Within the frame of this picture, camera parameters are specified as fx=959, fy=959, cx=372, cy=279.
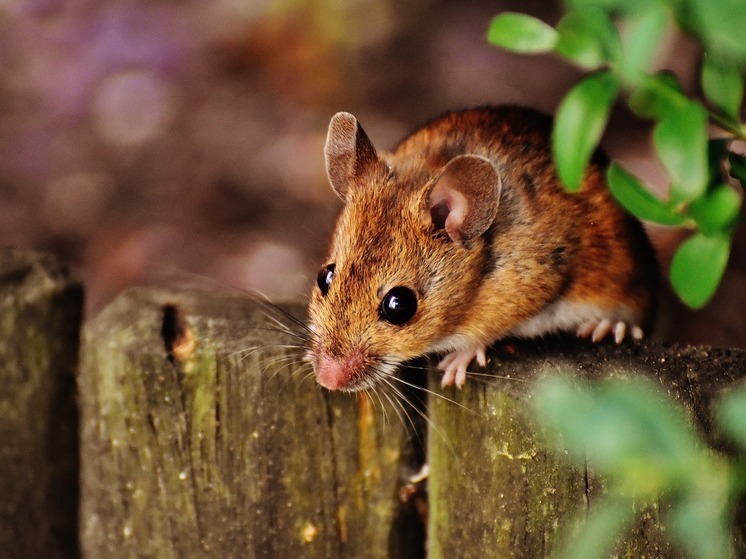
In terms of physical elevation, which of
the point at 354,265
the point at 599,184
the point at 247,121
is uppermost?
the point at 247,121

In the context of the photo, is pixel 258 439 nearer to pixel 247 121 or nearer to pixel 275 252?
pixel 275 252

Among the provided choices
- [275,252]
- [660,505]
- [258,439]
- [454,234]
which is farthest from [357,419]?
[275,252]

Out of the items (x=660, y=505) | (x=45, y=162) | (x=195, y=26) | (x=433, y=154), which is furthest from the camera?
(x=195, y=26)

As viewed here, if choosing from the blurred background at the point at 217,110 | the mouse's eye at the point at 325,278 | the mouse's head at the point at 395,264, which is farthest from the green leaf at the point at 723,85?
the blurred background at the point at 217,110

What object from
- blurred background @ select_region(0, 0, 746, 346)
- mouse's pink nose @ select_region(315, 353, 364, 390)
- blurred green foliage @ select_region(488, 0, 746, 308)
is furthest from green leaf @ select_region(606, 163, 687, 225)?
blurred background @ select_region(0, 0, 746, 346)

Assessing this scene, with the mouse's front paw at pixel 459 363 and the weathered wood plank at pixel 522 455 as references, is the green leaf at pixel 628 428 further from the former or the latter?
the mouse's front paw at pixel 459 363

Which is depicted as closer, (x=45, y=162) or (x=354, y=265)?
(x=354, y=265)

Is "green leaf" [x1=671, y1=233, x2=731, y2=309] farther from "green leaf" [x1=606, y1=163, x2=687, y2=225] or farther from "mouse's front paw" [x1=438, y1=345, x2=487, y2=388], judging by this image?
"mouse's front paw" [x1=438, y1=345, x2=487, y2=388]
